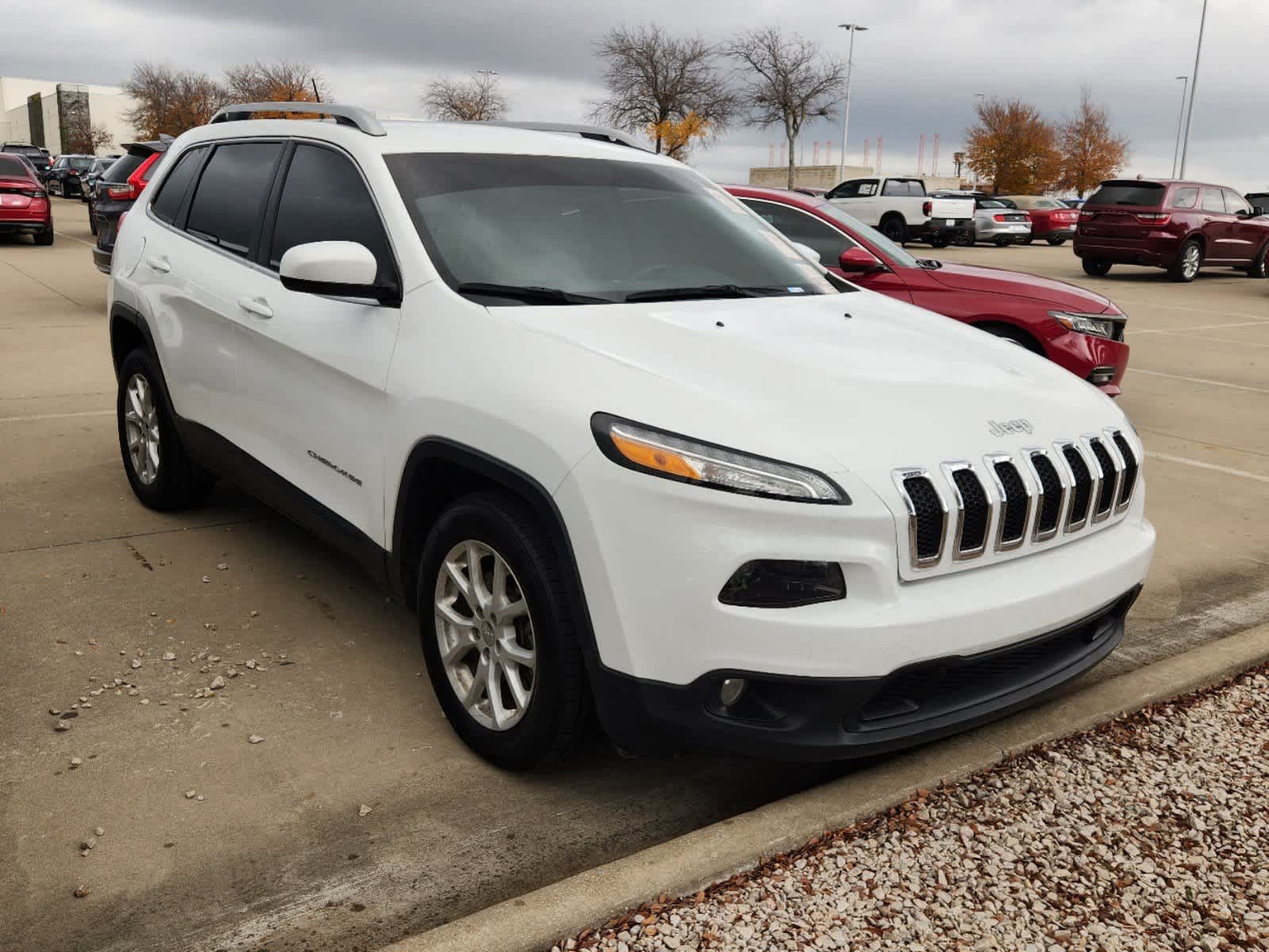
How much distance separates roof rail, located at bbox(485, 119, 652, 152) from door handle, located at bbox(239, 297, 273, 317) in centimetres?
120

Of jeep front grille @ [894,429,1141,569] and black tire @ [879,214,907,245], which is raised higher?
black tire @ [879,214,907,245]

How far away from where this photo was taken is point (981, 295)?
298 inches

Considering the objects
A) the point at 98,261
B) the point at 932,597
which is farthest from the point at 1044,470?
the point at 98,261

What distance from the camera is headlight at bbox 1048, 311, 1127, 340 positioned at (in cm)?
744

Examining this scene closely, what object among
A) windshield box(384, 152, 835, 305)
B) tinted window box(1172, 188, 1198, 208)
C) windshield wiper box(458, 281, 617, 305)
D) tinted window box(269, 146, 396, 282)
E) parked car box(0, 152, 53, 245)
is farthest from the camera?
tinted window box(1172, 188, 1198, 208)

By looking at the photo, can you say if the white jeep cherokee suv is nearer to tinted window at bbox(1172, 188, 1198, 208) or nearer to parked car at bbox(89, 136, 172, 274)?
parked car at bbox(89, 136, 172, 274)

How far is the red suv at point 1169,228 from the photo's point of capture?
2083 cm

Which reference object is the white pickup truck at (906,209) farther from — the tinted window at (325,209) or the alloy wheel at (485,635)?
the alloy wheel at (485,635)

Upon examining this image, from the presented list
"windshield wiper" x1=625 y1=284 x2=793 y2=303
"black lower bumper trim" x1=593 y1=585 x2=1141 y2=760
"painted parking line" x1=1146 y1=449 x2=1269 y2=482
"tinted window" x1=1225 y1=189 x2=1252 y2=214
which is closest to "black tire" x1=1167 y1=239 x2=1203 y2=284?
"tinted window" x1=1225 y1=189 x2=1252 y2=214

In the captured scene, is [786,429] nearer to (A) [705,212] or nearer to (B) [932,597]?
(B) [932,597]

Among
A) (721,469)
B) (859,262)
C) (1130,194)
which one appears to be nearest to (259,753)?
(721,469)

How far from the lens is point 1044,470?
9.54ft

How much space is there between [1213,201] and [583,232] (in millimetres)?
21772

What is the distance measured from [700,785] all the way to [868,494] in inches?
43.8
